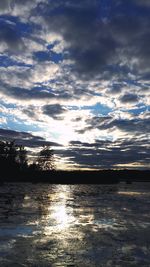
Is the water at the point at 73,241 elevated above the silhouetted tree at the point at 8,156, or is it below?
below

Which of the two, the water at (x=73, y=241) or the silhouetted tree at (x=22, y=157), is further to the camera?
the silhouetted tree at (x=22, y=157)

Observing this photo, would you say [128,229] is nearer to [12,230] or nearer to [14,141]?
[12,230]

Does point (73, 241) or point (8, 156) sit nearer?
point (73, 241)

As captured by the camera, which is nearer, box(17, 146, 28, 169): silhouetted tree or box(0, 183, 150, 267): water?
box(0, 183, 150, 267): water

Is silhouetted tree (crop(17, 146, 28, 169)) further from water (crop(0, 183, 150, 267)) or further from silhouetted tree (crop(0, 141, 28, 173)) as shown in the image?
water (crop(0, 183, 150, 267))

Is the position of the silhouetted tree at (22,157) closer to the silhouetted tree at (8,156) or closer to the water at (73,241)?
the silhouetted tree at (8,156)

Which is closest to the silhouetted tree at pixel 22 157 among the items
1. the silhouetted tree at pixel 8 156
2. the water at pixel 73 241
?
the silhouetted tree at pixel 8 156

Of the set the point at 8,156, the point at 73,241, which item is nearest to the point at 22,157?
the point at 8,156

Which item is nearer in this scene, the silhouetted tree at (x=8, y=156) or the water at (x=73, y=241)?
the water at (x=73, y=241)

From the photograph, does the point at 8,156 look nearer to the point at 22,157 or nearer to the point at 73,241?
the point at 22,157

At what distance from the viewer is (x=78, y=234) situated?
66.4 ft

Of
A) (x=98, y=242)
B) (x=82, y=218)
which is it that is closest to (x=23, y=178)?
(x=82, y=218)

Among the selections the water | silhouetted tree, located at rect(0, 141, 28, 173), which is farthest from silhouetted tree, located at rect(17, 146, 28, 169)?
the water

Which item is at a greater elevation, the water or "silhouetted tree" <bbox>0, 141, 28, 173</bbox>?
"silhouetted tree" <bbox>0, 141, 28, 173</bbox>
